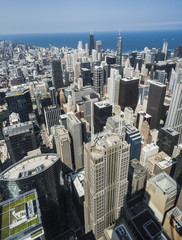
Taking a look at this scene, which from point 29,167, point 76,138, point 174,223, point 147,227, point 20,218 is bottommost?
point 174,223

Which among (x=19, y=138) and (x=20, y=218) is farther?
(x=19, y=138)

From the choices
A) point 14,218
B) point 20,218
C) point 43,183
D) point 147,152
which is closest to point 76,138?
point 43,183

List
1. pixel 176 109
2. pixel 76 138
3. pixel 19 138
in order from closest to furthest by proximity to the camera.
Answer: pixel 19 138
pixel 76 138
pixel 176 109

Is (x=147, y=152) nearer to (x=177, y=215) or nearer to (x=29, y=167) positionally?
(x=177, y=215)

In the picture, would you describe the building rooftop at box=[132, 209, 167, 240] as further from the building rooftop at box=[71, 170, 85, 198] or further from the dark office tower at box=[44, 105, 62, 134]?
the dark office tower at box=[44, 105, 62, 134]

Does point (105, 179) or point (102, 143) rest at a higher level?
point (102, 143)

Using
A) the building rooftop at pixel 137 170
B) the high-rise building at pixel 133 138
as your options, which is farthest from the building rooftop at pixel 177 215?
the high-rise building at pixel 133 138

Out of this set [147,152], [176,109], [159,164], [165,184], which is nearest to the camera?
[165,184]

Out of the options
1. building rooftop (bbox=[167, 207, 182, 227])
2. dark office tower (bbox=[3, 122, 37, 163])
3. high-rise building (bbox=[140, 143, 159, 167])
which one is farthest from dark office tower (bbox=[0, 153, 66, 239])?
high-rise building (bbox=[140, 143, 159, 167])
